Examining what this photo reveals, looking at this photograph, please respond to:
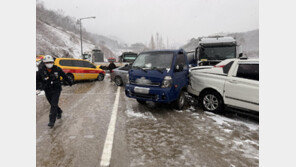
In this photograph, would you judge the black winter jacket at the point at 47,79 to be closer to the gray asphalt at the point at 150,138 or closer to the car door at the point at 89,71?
the gray asphalt at the point at 150,138

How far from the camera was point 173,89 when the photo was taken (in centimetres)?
523

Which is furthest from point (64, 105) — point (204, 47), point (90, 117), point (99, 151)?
point (204, 47)

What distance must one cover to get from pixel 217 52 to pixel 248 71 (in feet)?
20.1

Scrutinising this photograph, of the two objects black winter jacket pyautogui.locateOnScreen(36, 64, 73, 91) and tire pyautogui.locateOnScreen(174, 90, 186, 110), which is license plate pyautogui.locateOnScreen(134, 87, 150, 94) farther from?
black winter jacket pyautogui.locateOnScreen(36, 64, 73, 91)

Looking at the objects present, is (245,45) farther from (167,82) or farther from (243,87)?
(167,82)

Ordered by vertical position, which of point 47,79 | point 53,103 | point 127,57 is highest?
point 127,57

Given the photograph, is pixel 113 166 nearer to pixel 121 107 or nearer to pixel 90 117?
pixel 90 117

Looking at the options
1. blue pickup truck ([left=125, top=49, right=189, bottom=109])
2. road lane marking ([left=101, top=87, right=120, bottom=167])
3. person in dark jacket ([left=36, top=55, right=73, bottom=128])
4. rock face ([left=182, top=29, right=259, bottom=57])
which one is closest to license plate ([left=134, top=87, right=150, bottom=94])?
blue pickup truck ([left=125, top=49, right=189, bottom=109])

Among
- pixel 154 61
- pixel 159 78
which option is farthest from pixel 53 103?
pixel 154 61

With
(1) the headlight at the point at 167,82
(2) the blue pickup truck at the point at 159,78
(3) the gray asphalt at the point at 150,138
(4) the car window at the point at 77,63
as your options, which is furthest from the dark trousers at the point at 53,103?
(4) the car window at the point at 77,63

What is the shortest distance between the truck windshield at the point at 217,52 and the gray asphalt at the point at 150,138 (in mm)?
6019

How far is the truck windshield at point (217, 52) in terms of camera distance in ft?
34.0

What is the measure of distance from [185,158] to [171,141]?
64 cm

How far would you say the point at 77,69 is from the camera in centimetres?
1146
